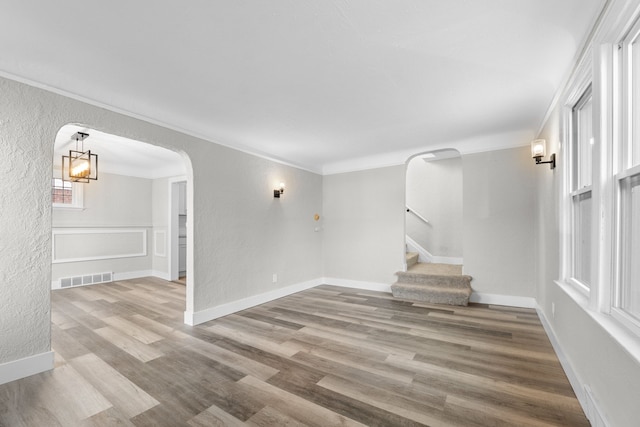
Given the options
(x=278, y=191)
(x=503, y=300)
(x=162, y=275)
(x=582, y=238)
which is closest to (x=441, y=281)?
(x=503, y=300)

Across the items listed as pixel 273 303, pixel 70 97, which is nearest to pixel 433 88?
pixel 70 97

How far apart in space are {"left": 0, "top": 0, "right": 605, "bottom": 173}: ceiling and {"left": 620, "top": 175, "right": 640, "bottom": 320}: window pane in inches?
42.4

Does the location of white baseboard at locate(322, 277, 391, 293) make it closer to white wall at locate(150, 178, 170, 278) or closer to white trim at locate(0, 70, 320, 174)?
white trim at locate(0, 70, 320, 174)

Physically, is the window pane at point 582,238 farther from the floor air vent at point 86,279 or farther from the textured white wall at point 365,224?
the floor air vent at point 86,279

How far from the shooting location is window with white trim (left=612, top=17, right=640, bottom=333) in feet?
4.44

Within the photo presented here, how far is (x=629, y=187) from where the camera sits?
1419mm

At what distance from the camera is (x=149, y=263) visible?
6.65 m

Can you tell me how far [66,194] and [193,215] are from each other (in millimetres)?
4036

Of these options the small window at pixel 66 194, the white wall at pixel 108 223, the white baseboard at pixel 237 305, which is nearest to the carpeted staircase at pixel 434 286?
the white baseboard at pixel 237 305

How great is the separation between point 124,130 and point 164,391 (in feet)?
7.96

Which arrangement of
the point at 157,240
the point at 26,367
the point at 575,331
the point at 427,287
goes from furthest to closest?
1. the point at 157,240
2. the point at 427,287
3. the point at 26,367
4. the point at 575,331

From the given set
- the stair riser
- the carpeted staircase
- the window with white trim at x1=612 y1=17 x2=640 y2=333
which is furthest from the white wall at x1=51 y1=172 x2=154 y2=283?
the window with white trim at x1=612 y1=17 x2=640 y2=333

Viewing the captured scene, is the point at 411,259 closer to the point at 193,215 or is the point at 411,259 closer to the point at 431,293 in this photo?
the point at 431,293

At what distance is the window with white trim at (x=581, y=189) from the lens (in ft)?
6.79
